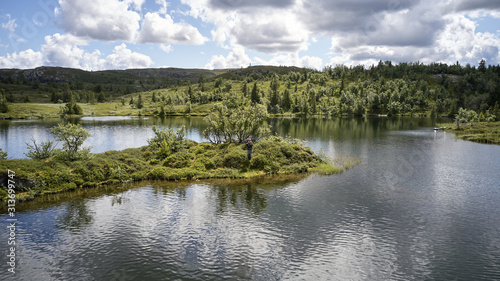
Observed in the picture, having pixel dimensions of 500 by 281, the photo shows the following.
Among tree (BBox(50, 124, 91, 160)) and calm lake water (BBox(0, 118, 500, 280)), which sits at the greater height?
tree (BBox(50, 124, 91, 160))

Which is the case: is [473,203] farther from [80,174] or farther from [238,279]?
[80,174]

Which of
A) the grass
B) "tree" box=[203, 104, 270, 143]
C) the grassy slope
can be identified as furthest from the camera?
the grass

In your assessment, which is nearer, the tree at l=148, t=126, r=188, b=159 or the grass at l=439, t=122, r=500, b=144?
the tree at l=148, t=126, r=188, b=159

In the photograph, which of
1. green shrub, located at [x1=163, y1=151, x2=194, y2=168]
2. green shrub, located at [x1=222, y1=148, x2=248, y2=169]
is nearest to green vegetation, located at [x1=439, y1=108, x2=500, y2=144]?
green shrub, located at [x1=222, y1=148, x2=248, y2=169]

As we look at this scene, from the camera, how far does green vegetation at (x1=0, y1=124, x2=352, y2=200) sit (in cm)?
3919

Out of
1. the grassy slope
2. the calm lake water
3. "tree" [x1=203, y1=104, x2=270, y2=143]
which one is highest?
"tree" [x1=203, y1=104, x2=270, y2=143]

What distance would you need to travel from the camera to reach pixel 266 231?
29.4 metres

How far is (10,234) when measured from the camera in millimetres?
27703

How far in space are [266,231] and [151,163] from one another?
30211 mm

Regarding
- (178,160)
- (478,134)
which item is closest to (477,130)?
(478,134)

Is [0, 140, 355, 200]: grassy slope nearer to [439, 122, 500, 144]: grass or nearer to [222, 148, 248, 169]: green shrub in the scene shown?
[222, 148, 248, 169]: green shrub

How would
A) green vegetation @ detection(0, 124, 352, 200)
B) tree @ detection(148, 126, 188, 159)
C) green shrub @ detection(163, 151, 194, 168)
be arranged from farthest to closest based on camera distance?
tree @ detection(148, 126, 188, 159) → green shrub @ detection(163, 151, 194, 168) → green vegetation @ detection(0, 124, 352, 200)

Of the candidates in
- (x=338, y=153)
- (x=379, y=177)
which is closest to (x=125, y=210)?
(x=379, y=177)

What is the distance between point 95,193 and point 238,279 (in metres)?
27.6
